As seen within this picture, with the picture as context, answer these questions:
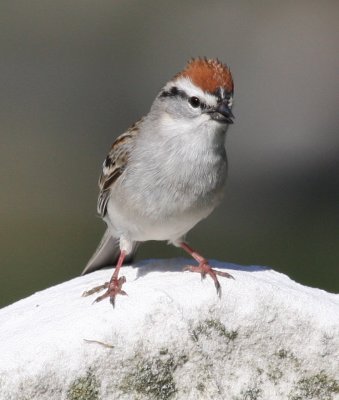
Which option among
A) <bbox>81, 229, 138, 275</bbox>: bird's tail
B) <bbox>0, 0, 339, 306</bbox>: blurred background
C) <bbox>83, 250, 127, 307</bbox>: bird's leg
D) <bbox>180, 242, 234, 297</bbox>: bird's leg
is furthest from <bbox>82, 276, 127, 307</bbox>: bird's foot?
<bbox>0, 0, 339, 306</bbox>: blurred background

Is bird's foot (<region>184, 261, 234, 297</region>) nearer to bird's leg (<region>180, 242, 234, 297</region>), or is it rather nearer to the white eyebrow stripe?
bird's leg (<region>180, 242, 234, 297</region>)

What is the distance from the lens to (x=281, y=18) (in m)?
13.6

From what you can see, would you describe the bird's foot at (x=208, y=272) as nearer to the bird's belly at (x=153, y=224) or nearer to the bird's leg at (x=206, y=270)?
the bird's leg at (x=206, y=270)

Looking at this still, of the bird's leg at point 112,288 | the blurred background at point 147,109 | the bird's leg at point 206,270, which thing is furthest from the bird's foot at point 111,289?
the blurred background at point 147,109

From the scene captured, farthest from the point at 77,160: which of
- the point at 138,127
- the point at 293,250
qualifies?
the point at 138,127

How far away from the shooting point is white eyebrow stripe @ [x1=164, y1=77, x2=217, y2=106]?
472 cm

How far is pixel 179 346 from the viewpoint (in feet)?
13.3

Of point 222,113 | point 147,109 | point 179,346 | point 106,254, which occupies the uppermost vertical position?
point 222,113

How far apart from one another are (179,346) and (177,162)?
1.07 meters

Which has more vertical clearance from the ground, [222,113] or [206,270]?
[222,113]

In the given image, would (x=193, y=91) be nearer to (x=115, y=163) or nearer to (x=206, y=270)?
(x=115, y=163)

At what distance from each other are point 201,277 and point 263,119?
7.08 m

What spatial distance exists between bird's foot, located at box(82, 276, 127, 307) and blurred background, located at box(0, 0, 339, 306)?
11.3 ft

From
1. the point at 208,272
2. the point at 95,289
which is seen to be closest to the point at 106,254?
the point at 95,289
